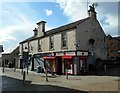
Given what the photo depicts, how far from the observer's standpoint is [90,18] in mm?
31250

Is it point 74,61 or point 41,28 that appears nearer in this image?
point 74,61

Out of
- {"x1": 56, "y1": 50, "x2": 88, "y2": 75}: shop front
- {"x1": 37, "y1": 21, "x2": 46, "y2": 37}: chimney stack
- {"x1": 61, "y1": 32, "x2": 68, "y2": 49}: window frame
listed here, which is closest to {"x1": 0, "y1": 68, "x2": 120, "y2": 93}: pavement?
{"x1": 56, "y1": 50, "x2": 88, "y2": 75}: shop front

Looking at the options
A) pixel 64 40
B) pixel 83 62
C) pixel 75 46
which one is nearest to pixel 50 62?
pixel 64 40

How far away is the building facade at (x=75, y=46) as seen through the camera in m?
28.7

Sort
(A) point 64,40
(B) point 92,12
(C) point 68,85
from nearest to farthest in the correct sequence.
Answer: (C) point 68,85
(A) point 64,40
(B) point 92,12

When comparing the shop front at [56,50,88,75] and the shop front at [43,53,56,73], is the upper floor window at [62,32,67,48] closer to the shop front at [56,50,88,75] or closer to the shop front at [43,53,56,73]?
the shop front at [56,50,88,75]

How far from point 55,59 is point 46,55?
9.81 feet

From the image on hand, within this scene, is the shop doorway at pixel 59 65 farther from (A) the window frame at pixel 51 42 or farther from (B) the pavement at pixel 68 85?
(B) the pavement at pixel 68 85

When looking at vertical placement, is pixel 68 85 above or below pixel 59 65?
below

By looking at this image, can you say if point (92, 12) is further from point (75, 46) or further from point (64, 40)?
point (75, 46)

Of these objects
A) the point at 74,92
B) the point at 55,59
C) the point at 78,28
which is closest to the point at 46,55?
the point at 55,59

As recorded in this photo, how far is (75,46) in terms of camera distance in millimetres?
28375

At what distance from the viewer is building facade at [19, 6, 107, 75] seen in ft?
94.2

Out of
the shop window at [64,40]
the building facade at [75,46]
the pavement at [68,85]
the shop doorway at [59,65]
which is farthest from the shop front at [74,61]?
the pavement at [68,85]
